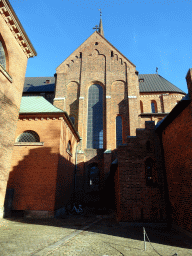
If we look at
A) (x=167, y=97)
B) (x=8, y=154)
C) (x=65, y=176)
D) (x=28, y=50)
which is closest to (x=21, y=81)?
(x=28, y=50)

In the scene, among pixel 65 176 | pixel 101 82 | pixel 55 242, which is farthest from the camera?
pixel 101 82

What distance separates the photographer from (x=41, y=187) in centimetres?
1062

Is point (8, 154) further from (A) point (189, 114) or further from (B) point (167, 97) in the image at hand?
(B) point (167, 97)

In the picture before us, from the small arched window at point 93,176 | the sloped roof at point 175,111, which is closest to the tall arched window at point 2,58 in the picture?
the sloped roof at point 175,111

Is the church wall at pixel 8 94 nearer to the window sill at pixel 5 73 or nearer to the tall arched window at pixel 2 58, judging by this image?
the window sill at pixel 5 73

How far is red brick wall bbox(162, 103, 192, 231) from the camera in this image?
6800 mm

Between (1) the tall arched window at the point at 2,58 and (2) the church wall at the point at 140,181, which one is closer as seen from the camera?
(1) the tall arched window at the point at 2,58

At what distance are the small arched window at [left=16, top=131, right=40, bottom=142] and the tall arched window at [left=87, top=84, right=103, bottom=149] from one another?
7.43 m

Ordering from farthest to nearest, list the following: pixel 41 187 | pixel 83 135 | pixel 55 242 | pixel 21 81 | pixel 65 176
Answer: pixel 83 135 < pixel 65 176 < pixel 41 187 < pixel 21 81 < pixel 55 242

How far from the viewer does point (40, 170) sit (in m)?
11.0

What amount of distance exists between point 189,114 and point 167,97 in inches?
730

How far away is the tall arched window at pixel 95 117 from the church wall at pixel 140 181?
879 centimetres

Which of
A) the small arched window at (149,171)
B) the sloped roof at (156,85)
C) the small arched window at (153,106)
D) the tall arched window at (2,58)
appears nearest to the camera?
the tall arched window at (2,58)

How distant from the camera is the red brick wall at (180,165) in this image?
680 centimetres
